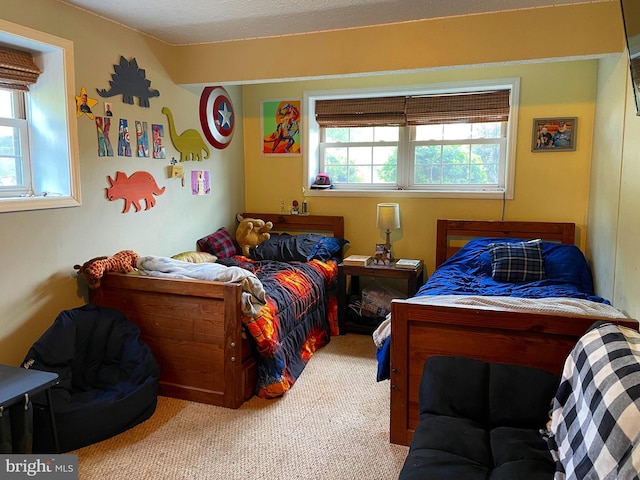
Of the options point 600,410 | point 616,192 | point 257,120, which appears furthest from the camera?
point 257,120

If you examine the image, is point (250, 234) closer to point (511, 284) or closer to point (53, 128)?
point (53, 128)

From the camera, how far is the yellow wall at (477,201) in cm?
356

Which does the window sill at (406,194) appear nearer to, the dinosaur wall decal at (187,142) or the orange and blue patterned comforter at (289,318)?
the orange and blue patterned comforter at (289,318)

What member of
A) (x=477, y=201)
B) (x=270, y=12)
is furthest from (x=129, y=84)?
(x=477, y=201)

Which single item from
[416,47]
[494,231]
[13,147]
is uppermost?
[416,47]

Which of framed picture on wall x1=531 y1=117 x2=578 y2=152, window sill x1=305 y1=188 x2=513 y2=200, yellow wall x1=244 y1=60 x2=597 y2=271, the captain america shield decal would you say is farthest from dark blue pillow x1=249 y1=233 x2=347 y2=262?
framed picture on wall x1=531 y1=117 x2=578 y2=152

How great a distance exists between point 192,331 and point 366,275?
1.58 metres

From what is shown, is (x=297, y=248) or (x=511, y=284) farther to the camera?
(x=297, y=248)

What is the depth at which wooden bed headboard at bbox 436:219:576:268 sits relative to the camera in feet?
11.8

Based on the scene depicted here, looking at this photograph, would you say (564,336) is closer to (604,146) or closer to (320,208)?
(604,146)

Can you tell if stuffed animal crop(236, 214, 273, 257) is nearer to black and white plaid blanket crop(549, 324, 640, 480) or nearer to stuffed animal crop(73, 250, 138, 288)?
stuffed animal crop(73, 250, 138, 288)

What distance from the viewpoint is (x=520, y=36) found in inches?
106

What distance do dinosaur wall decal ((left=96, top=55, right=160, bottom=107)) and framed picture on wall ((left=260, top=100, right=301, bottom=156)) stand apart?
52.3 inches

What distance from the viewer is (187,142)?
3.59 meters
